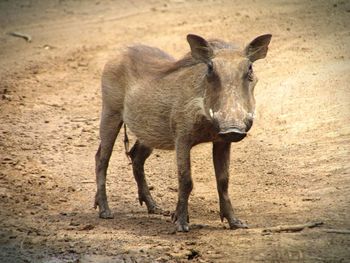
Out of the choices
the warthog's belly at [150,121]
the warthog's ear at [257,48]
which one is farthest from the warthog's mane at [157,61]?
the warthog's belly at [150,121]

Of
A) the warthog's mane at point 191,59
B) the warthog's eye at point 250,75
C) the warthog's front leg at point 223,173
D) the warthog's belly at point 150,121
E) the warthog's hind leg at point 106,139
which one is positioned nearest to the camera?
the warthog's eye at point 250,75

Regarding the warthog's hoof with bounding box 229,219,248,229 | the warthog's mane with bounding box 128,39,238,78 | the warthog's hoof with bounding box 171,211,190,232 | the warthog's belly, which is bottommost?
the warthog's hoof with bounding box 171,211,190,232

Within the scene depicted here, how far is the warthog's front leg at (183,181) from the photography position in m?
6.97

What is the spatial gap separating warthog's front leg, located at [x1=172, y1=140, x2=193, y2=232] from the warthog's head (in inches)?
18.3

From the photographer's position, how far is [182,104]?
7.01 meters

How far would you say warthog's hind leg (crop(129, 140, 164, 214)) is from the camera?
7883mm

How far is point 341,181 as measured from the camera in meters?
7.66

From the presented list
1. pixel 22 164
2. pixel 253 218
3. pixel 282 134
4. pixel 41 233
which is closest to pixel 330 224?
pixel 253 218

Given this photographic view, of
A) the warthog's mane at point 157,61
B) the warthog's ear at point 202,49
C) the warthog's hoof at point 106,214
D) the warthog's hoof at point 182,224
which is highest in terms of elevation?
the warthog's ear at point 202,49

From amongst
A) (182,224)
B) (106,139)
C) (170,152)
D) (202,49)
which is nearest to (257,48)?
(202,49)

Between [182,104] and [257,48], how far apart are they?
2.53 ft

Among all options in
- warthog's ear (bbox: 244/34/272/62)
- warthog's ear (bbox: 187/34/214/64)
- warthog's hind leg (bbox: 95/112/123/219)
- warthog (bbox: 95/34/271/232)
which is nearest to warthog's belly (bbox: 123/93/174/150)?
warthog (bbox: 95/34/271/232)

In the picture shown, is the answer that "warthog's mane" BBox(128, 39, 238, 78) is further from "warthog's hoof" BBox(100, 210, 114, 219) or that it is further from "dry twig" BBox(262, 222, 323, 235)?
"dry twig" BBox(262, 222, 323, 235)

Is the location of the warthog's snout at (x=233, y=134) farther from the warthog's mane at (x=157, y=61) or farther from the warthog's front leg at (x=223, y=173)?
the warthog's mane at (x=157, y=61)
